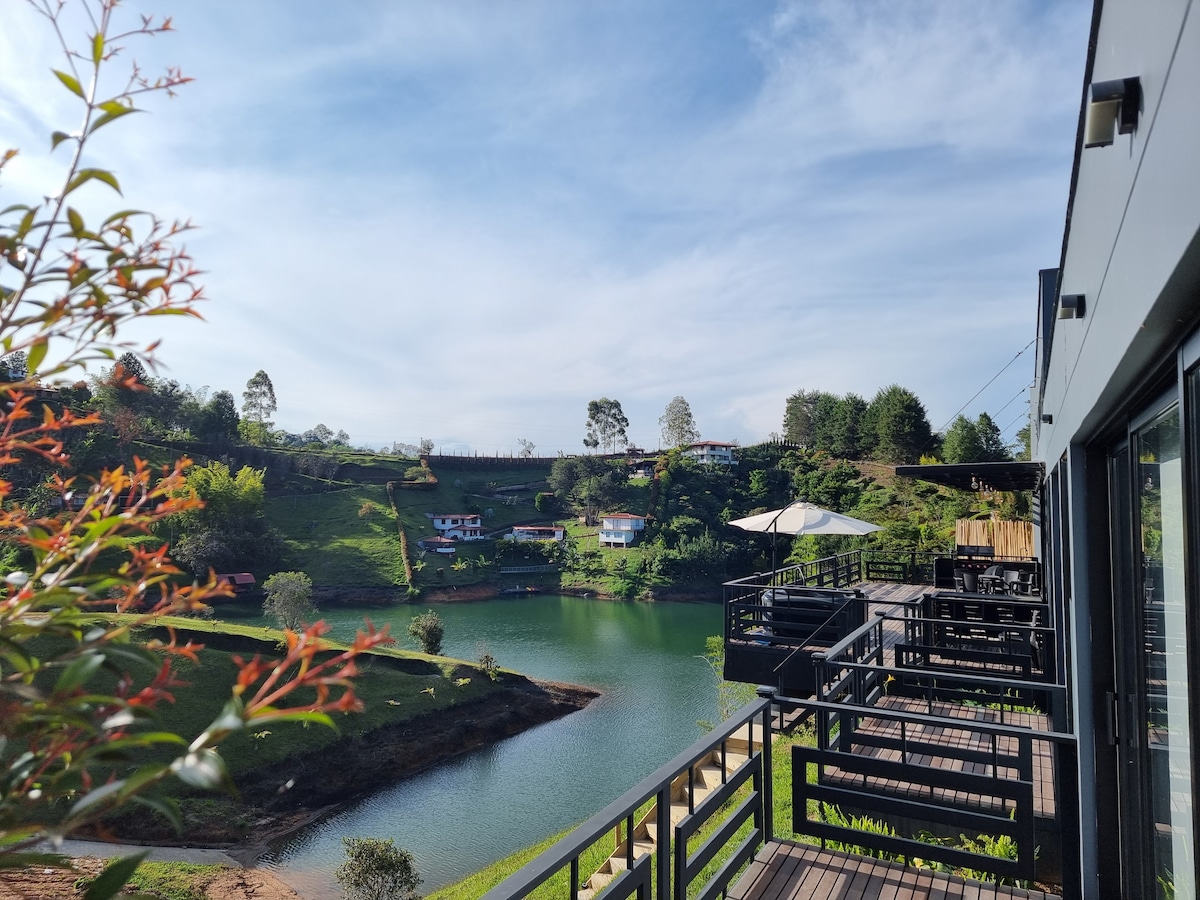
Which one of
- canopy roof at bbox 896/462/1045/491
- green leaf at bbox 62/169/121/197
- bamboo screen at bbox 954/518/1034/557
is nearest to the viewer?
green leaf at bbox 62/169/121/197

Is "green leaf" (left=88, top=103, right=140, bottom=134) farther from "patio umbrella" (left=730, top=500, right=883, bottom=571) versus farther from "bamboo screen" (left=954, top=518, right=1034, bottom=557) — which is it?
"bamboo screen" (left=954, top=518, right=1034, bottom=557)

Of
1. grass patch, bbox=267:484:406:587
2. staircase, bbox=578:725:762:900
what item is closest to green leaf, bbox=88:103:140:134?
staircase, bbox=578:725:762:900

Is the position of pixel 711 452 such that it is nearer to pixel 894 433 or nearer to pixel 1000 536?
pixel 894 433

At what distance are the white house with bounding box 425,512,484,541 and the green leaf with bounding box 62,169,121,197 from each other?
41173 mm

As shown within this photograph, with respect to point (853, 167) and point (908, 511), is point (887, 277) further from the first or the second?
point (908, 511)

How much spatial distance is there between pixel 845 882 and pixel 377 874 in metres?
7.74

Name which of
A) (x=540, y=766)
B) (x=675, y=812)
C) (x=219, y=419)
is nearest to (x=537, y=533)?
(x=219, y=419)

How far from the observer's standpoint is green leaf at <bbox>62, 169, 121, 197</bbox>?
77cm

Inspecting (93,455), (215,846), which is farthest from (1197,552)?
(93,455)

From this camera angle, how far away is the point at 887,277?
1802cm

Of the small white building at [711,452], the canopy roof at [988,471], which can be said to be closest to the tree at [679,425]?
the small white building at [711,452]

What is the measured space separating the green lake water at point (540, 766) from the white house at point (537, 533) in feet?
48.5

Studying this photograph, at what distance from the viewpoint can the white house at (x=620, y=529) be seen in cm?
4141

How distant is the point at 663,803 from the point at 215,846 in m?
12.4
